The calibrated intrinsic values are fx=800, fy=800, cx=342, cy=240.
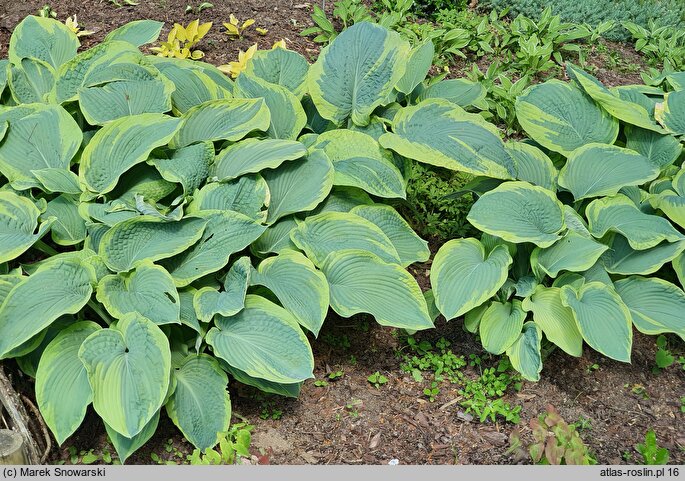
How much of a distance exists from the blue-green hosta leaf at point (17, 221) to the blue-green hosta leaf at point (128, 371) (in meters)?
0.48

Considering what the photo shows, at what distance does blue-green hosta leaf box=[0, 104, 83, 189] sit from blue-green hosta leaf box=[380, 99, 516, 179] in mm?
1316

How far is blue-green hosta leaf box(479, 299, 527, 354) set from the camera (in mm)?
3105

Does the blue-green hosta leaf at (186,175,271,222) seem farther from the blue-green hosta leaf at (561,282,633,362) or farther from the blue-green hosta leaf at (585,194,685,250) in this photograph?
the blue-green hosta leaf at (585,194,685,250)

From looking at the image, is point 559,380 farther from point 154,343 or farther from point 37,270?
point 37,270

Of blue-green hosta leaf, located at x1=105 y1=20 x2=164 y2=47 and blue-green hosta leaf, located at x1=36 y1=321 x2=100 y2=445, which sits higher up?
blue-green hosta leaf, located at x1=105 y1=20 x2=164 y2=47

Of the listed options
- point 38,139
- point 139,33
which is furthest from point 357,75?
point 38,139

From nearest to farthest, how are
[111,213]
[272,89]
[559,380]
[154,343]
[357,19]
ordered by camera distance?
[154,343] < [111,213] < [559,380] < [272,89] < [357,19]

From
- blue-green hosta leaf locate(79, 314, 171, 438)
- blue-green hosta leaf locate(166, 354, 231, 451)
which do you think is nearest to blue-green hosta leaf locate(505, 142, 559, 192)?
blue-green hosta leaf locate(166, 354, 231, 451)

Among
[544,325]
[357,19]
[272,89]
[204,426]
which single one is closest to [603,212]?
[544,325]

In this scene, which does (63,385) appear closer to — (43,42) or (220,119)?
(220,119)

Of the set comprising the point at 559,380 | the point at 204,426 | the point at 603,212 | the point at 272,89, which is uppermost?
the point at 272,89

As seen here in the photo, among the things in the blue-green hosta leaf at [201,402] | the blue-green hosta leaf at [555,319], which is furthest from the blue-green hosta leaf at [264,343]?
the blue-green hosta leaf at [555,319]

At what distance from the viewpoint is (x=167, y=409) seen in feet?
9.49

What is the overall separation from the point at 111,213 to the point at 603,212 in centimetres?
200
